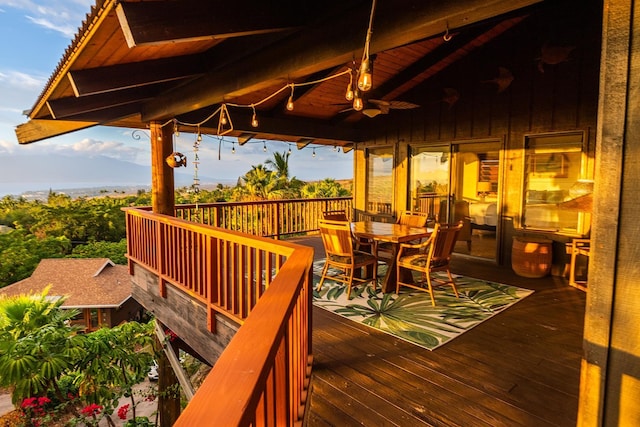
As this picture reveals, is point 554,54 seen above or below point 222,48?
above

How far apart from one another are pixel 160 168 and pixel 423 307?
3852 mm

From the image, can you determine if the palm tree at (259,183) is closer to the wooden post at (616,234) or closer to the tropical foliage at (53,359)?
the tropical foliage at (53,359)

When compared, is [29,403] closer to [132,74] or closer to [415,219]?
[132,74]

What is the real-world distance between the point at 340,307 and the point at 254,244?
4.91 ft

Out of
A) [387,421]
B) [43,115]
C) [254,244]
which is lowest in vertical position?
[387,421]

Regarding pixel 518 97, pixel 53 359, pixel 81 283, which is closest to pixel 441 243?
pixel 518 97

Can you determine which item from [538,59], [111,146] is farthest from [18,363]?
[111,146]

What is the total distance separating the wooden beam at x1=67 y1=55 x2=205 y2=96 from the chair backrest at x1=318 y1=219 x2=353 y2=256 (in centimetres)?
222

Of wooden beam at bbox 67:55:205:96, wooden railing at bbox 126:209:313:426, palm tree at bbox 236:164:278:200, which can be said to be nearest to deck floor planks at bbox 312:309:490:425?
wooden railing at bbox 126:209:313:426

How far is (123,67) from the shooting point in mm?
3270

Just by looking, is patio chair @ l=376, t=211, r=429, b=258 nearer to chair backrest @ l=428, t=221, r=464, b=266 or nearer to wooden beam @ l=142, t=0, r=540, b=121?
chair backrest @ l=428, t=221, r=464, b=266

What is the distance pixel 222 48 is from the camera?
11.6 feet

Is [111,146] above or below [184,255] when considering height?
above

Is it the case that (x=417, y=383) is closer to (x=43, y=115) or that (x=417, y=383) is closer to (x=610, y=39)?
(x=610, y=39)
